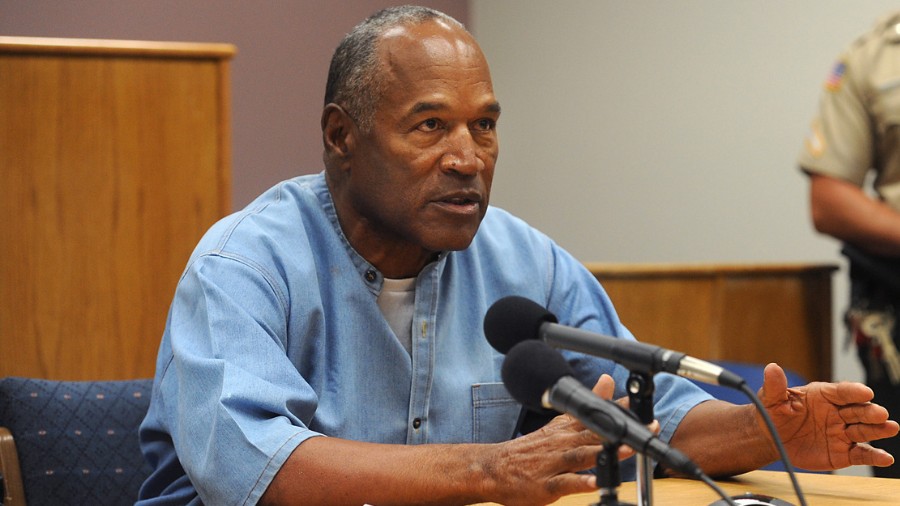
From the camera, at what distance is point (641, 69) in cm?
565

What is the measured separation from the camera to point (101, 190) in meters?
2.96

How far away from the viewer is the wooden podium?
2895 millimetres

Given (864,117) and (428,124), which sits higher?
(428,124)

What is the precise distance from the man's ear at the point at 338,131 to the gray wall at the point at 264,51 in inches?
125

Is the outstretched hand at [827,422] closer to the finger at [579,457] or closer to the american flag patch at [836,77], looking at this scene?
the finger at [579,457]

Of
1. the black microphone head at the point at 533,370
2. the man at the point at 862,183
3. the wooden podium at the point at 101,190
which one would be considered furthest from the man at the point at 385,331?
the man at the point at 862,183

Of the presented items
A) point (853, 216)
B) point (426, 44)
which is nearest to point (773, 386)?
point (426, 44)

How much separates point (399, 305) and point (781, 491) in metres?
0.73

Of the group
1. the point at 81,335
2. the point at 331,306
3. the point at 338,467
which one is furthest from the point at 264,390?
the point at 81,335

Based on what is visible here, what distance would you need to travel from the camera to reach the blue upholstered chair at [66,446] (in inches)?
81.0

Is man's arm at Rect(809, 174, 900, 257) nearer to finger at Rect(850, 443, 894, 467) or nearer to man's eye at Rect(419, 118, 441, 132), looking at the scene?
finger at Rect(850, 443, 894, 467)

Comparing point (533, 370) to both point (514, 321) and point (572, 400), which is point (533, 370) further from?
point (514, 321)

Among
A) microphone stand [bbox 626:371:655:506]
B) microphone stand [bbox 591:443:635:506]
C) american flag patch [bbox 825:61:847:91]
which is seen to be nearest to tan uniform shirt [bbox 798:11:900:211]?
american flag patch [bbox 825:61:847:91]

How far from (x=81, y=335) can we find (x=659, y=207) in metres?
3.37
